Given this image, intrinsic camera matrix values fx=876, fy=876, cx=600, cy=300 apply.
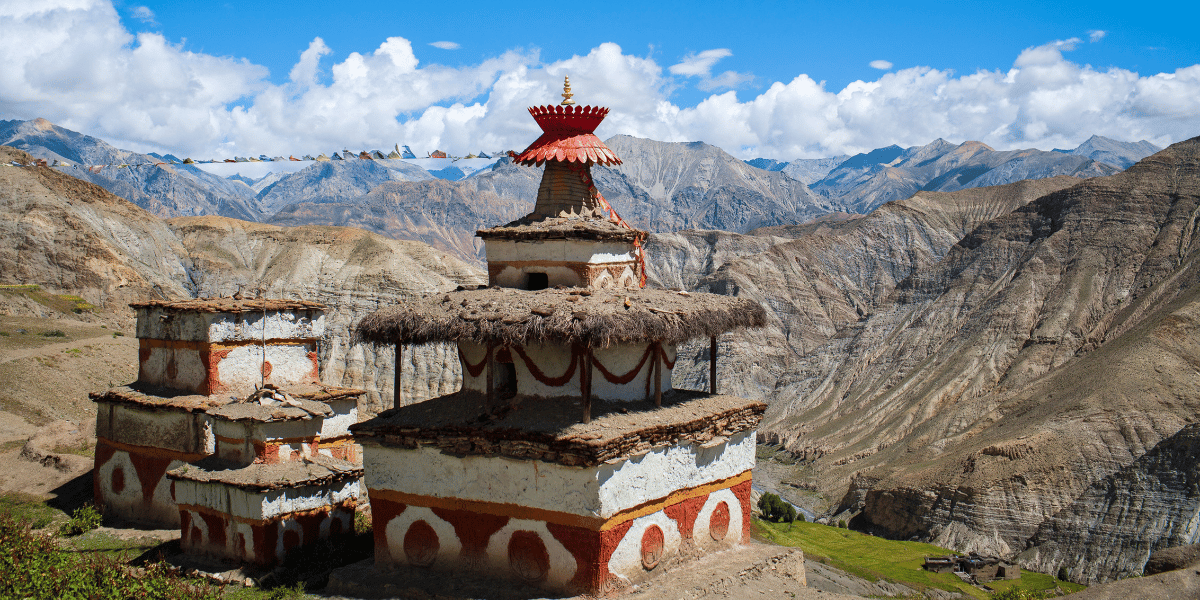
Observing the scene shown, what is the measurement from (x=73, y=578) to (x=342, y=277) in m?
52.7

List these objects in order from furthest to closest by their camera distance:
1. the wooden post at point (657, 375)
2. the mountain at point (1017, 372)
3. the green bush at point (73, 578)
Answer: the mountain at point (1017, 372)
the wooden post at point (657, 375)
the green bush at point (73, 578)

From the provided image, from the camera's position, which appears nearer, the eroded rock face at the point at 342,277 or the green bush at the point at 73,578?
the green bush at the point at 73,578

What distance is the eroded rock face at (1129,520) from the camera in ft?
104

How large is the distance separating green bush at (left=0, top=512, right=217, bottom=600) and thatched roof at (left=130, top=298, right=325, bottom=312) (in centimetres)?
545

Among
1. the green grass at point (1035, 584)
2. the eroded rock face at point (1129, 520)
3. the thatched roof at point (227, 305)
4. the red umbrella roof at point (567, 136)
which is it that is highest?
the red umbrella roof at point (567, 136)

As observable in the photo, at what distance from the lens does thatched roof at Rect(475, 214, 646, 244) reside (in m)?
15.3

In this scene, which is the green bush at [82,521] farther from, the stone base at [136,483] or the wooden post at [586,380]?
the wooden post at [586,380]

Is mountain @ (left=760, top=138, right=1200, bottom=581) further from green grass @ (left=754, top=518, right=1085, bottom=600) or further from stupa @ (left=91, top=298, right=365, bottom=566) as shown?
stupa @ (left=91, top=298, right=365, bottom=566)

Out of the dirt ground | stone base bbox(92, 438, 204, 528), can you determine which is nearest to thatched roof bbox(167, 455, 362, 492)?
the dirt ground

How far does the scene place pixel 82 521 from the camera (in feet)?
62.4

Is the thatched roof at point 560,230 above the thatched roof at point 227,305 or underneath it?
above

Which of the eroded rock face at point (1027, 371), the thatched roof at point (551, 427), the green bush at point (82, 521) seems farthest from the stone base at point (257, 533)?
the eroded rock face at point (1027, 371)

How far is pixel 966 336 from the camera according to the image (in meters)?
61.7

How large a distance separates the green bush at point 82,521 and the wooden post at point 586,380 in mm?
12412
